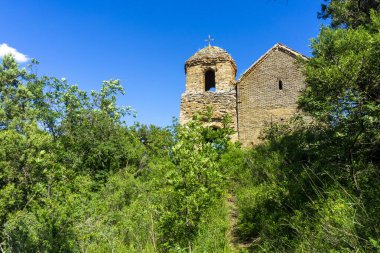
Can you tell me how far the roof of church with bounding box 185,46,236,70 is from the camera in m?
16.4

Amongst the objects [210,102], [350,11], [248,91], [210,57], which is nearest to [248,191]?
[350,11]

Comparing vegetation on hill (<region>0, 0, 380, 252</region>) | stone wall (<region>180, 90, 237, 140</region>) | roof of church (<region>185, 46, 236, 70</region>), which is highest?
roof of church (<region>185, 46, 236, 70</region>)

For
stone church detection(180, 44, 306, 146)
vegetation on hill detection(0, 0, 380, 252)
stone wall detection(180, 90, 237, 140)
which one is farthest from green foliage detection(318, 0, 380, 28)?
stone wall detection(180, 90, 237, 140)

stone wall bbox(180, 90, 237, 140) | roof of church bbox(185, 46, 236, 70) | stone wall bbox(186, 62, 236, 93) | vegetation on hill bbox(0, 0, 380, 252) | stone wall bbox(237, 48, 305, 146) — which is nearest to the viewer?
vegetation on hill bbox(0, 0, 380, 252)

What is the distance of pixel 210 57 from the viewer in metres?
16.5

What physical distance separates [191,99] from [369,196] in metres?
11.7

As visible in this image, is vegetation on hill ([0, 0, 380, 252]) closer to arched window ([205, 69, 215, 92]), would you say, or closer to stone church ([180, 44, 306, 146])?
stone church ([180, 44, 306, 146])

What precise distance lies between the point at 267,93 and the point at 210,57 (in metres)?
3.76

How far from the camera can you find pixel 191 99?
15.9 m

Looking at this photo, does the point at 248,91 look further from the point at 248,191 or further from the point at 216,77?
the point at 248,191

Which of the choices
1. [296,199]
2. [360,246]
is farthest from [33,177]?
[360,246]

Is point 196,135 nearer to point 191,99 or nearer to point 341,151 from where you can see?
point 341,151

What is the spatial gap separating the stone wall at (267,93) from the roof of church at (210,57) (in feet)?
5.15

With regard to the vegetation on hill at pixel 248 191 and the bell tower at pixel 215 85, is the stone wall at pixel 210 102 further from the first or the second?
the vegetation on hill at pixel 248 191
